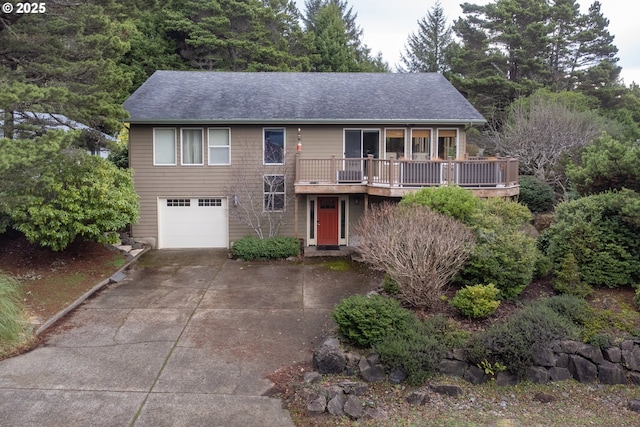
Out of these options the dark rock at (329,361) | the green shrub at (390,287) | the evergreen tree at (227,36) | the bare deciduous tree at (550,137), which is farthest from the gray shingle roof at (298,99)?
the evergreen tree at (227,36)

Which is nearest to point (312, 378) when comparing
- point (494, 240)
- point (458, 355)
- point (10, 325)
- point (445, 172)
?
point (458, 355)

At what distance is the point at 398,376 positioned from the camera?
7.15 metres

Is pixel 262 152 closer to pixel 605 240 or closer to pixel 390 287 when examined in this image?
pixel 390 287

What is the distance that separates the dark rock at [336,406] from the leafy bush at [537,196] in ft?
46.6

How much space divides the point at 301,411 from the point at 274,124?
1154cm

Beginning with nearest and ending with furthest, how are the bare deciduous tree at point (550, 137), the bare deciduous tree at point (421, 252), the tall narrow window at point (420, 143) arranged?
the bare deciduous tree at point (421, 252)
the tall narrow window at point (420, 143)
the bare deciduous tree at point (550, 137)

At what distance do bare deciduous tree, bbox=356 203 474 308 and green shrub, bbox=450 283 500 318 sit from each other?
0.47 meters

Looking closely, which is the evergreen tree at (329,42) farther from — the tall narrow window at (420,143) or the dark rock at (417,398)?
the dark rock at (417,398)

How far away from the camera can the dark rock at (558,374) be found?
295 inches

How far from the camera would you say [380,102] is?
17016mm

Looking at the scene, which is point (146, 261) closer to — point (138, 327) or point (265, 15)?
point (138, 327)

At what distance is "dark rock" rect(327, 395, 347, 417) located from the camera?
20.7 ft

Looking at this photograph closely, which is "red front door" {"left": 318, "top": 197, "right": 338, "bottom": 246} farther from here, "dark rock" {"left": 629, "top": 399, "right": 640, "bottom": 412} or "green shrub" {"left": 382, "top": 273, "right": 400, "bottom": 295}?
"dark rock" {"left": 629, "top": 399, "right": 640, "bottom": 412}

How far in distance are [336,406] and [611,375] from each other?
4.66 metres
